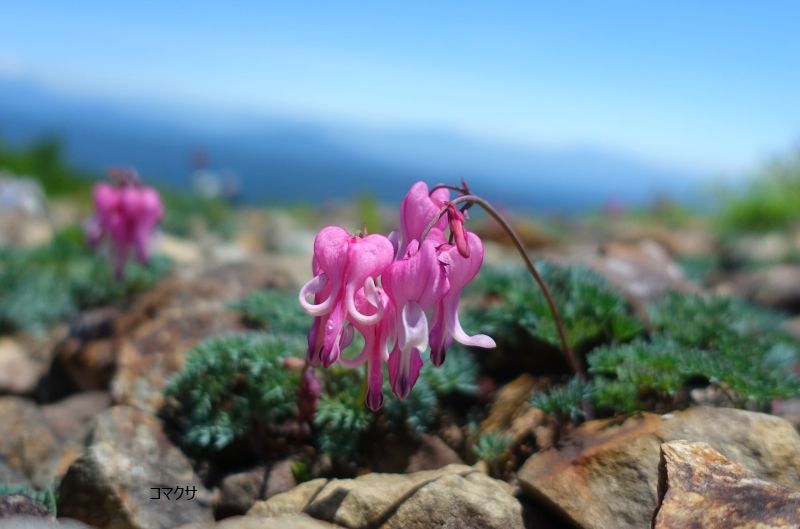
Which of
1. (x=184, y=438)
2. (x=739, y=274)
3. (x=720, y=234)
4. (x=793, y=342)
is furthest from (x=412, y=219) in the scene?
(x=720, y=234)

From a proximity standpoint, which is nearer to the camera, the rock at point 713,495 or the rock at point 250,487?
the rock at point 713,495

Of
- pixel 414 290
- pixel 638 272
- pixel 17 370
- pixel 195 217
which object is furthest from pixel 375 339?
pixel 195 217

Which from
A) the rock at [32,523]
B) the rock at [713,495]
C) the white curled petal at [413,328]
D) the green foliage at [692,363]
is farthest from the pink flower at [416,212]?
the rock at [32,523]

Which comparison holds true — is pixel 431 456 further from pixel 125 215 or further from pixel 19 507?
pixel 125 215

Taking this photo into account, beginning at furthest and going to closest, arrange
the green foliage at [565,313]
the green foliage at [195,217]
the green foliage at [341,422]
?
the green foliage at [195,217], the green foliage at [565,313], the green foliage at [341,422]

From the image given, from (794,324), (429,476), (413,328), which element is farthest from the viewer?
(794,324)

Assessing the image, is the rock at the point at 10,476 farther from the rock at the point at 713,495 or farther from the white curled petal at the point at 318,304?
the rock at the point at 713,495

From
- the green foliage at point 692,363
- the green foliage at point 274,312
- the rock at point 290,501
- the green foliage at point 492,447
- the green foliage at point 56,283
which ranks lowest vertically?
the green foliage at point 56,283

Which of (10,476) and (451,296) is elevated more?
(451,296)
